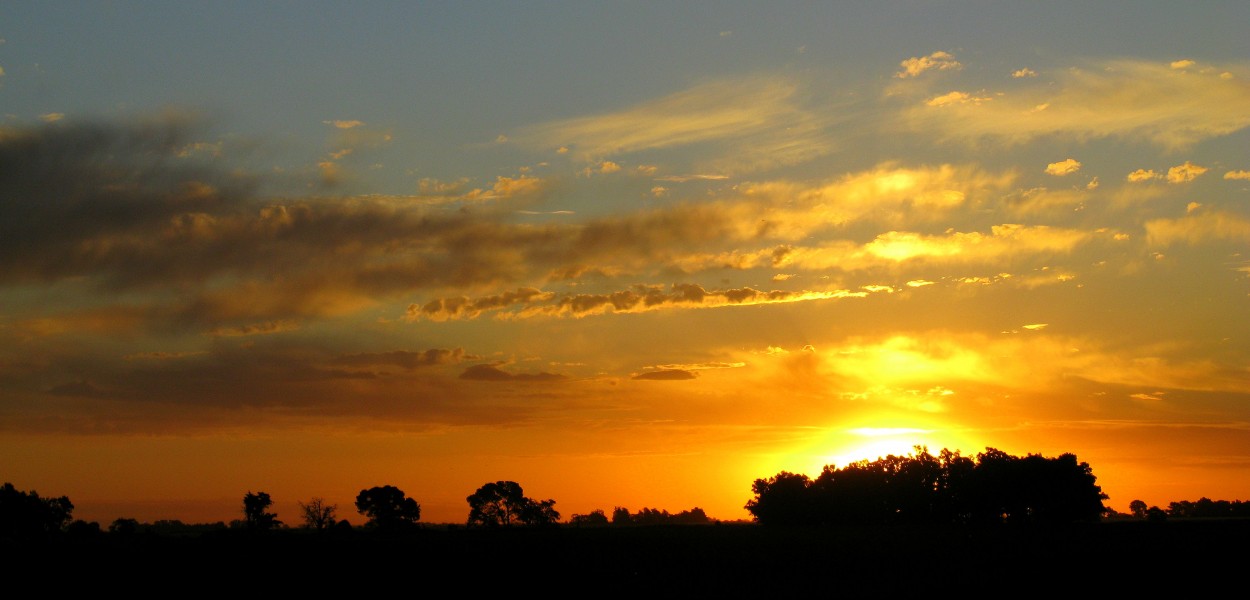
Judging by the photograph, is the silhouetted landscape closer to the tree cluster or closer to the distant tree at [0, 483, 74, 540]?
the tree cluster

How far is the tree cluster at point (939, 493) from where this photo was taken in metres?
154

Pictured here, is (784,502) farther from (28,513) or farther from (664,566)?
(28,513)

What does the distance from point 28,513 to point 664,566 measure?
164m

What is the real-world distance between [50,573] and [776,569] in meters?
52.3

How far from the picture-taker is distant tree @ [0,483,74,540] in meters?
187

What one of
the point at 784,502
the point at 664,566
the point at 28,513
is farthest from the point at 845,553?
the point at 28,513

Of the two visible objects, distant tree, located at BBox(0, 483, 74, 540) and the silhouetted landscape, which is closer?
the silhouetted landscape

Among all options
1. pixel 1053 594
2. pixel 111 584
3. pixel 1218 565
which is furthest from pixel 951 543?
pixel 111 584

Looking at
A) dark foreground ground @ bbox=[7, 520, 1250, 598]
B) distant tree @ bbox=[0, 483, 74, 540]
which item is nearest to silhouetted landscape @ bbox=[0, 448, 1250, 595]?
dark foreground ground @ bbox=[7, 520, 1250, 598]

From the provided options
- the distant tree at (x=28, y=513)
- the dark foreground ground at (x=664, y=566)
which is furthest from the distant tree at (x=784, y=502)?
the distant tree at (x=28, y=513)

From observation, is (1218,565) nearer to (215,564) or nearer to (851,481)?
(215,564)

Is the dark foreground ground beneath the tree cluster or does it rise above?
beneath

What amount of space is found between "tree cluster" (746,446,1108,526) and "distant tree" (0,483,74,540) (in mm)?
131840

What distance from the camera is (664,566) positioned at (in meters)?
76.6
